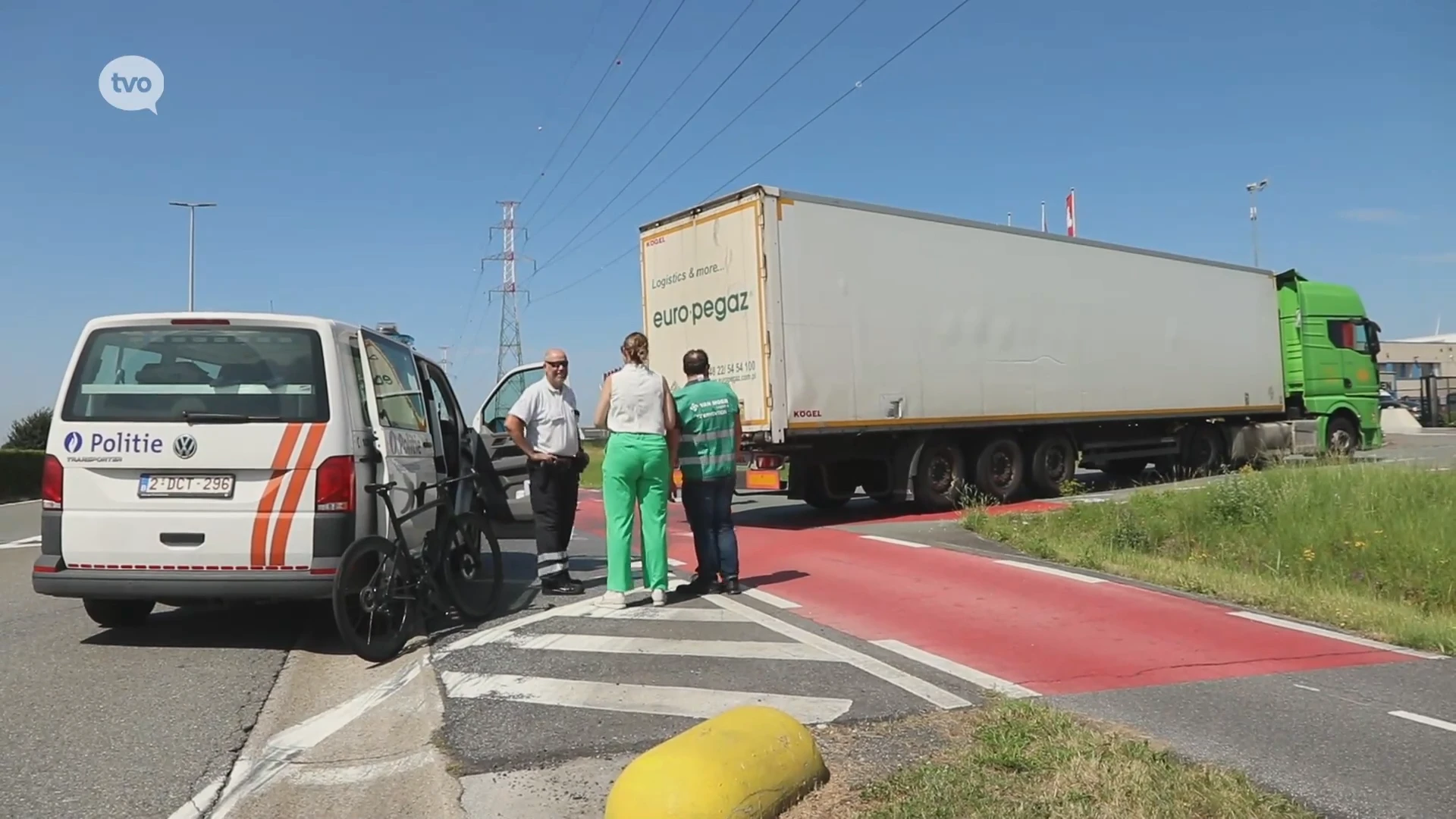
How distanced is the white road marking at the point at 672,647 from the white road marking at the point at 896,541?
14.1ft

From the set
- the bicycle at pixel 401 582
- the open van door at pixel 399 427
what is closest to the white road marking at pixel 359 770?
the bicycle at pixel 401 582

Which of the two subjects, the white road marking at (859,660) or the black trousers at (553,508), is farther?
the black trousers at (553,508)

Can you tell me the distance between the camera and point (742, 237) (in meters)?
11.7

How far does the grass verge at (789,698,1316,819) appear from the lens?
315 centimetres

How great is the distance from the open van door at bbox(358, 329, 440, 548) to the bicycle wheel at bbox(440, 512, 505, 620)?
0.29 metres

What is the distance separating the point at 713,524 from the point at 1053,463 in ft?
30.0

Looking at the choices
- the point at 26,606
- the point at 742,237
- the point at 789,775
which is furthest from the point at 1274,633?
the point at 26,606

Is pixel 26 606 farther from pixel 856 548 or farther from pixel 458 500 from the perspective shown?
pixel 856 548

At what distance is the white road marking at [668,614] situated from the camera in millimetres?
6605

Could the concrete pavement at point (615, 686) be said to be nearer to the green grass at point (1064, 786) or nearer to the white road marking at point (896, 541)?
the green grass at point (1064, 786)

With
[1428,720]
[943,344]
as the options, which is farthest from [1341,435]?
[1428,720]

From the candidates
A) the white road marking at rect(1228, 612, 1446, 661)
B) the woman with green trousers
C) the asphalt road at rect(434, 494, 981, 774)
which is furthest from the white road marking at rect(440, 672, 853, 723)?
the white road marking at rect(1228, 612, 1446, 661)

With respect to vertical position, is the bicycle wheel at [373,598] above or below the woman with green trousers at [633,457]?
below

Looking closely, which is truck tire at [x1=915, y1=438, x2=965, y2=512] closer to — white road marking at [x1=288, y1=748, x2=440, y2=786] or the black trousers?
the black trousers
